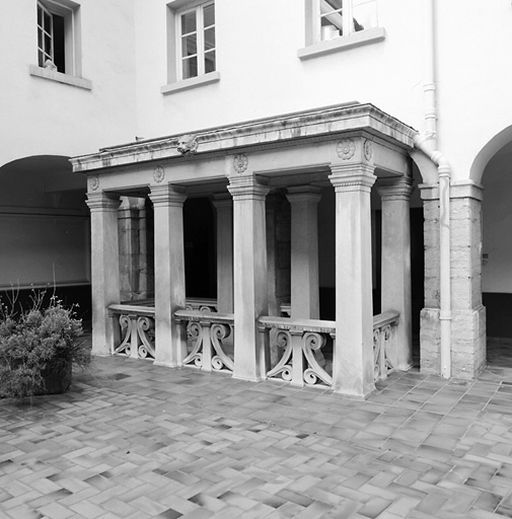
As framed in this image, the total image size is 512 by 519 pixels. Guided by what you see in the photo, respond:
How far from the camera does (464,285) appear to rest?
6.64 metres

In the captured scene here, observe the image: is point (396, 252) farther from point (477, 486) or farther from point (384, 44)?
point (477, 486)

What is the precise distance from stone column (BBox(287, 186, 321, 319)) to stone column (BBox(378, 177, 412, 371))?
1.19 meters

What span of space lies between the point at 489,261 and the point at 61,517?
25.6 feet

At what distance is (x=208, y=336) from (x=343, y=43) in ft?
14.2

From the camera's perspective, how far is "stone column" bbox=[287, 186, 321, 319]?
8.07 metres

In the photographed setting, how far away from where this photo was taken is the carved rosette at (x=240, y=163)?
6613 mm

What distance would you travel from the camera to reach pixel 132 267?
10.6m

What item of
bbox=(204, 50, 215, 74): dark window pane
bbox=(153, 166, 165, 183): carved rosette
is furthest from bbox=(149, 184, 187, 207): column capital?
bbox=(204, 50, 215, 74): dark window pane

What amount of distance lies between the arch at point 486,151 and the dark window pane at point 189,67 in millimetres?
5037

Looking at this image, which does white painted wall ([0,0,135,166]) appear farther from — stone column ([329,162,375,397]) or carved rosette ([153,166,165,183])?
stone column ([329,162,375,397])

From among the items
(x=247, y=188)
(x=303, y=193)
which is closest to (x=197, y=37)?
(x=303, y=193)

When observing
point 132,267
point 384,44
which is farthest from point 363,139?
point 132,267

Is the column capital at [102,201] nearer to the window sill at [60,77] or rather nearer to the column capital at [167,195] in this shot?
the column capital at [167,195]

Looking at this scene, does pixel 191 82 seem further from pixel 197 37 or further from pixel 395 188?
pixel 395 188
